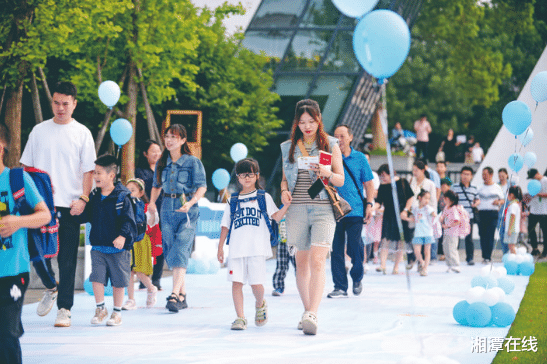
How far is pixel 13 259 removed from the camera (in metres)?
3.75

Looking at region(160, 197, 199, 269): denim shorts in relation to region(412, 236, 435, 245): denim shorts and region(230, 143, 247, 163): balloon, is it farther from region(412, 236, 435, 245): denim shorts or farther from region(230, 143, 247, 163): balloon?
region(230, 143, 247, 163): balloon

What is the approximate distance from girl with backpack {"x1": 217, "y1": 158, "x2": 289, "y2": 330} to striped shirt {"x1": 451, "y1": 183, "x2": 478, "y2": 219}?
28.4ft

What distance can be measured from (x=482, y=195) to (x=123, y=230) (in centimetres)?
957

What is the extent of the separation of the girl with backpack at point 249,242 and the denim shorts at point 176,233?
103 centimetres

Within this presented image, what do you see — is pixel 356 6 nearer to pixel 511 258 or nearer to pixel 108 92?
pixel 511 258

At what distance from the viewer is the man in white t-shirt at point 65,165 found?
6.28m

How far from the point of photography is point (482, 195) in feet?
46.8

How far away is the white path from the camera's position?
510 centimetres

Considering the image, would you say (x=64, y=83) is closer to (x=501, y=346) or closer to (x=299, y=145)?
(x=299, y=145)

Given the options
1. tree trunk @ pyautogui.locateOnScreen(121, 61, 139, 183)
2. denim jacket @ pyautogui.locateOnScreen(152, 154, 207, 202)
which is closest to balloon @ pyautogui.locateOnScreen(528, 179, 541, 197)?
tree trunk @ pyautogui.locateOnScreen(121, 61, 139, 183)

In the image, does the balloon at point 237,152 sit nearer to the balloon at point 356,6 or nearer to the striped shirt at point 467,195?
the striped shirt at point 467,195

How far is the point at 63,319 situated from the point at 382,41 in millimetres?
3568

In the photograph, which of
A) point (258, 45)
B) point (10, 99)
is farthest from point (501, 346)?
point (258, 45)

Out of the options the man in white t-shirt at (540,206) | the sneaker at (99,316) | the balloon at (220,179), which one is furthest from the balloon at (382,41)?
the man in white t-shirt at (540,206)
